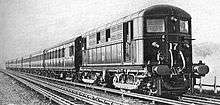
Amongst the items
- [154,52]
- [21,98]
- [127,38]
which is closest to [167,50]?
[154,52]

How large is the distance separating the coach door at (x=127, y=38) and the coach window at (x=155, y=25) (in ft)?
3.59

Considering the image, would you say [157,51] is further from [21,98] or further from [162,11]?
[21,98]

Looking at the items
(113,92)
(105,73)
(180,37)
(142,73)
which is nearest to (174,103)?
(142,73)

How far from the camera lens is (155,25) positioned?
1275 centimetres

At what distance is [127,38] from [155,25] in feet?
5.85

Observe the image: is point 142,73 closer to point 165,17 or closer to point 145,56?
point 145,56

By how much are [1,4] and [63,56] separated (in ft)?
29.3

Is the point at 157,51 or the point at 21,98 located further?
the point at 21,98

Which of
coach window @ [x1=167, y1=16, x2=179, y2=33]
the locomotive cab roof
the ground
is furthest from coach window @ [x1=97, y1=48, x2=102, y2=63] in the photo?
coach window @ [x1=167, y1=16, x2=179, y2=33]

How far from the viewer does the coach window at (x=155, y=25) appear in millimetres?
12711

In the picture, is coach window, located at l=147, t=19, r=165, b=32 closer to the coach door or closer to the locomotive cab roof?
the locomotive cab roof

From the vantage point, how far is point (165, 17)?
12727mm

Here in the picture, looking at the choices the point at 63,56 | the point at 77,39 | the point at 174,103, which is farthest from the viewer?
the point at 63,56

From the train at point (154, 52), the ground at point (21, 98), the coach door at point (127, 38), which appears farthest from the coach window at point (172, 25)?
the ground at point (21, 98)
